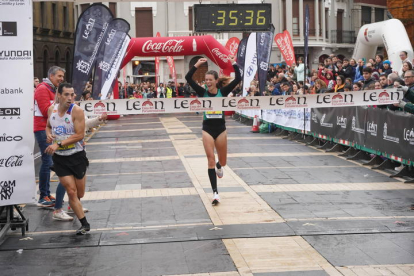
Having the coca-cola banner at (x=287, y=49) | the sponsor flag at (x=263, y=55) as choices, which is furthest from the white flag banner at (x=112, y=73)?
the coca-cola banner at (x=287, y=49)

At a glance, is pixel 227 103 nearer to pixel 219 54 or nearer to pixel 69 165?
pixel 69 165

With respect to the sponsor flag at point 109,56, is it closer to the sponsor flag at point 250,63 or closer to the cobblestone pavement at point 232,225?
the sponsor flag at point 250,63

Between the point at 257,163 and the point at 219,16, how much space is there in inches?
132

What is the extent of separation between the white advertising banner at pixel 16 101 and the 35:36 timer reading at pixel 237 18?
24.7 feet

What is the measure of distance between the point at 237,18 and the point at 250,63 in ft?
35.1

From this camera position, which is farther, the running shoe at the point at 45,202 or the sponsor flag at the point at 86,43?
the sponsor flag at the point at 86,43

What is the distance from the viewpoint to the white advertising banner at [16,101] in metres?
8.24

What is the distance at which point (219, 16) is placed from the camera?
15.4 meters

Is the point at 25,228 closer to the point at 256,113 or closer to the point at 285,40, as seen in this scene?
the point at 256,113

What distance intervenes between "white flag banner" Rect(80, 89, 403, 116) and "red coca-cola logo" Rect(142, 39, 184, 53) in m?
19.1

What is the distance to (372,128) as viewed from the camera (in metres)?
14.5

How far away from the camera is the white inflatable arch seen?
974 inches

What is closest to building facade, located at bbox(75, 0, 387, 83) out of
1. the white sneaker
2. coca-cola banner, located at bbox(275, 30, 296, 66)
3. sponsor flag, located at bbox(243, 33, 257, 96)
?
coca-cola banner, located at bbox(275, 30, 296, 66)

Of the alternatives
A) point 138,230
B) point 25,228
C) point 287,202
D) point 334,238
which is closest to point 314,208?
point 287,202
